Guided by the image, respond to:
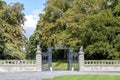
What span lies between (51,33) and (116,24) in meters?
17.4

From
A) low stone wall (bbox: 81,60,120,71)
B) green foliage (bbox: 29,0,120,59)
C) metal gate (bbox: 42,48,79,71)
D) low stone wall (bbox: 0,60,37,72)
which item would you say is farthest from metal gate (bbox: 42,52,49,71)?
green foliage (bbox: 29,0,120,59)

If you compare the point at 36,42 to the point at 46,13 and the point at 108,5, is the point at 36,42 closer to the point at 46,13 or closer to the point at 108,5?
the point at 46,13

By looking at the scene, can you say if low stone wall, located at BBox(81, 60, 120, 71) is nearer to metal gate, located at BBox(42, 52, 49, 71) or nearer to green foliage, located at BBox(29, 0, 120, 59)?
metal gate, located at BBox(42, 52, 49, 71)

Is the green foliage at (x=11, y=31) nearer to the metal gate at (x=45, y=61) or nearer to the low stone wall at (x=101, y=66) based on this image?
the metal gate at (x=45, y=61)

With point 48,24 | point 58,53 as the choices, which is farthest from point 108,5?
point 58,53

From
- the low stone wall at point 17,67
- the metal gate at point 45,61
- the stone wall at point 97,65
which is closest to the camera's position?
the low stone wall at point 17,67

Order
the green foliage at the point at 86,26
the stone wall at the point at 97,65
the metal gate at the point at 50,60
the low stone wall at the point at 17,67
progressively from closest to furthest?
the low stone wall at the point at 17,67, the stone wall at the point at 97,65, the metal gate at the point at 50,60, the green foliage at the point at 86,26

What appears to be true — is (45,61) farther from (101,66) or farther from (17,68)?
(101,66)

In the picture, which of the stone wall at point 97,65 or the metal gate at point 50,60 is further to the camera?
the metal gate at point 50,60

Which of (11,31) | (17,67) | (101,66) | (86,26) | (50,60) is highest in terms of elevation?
(11,31)

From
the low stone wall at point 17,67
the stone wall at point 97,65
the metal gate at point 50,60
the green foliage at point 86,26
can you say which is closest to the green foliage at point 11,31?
the green foliage at point 86,26

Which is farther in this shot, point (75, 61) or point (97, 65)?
point (75, 61)

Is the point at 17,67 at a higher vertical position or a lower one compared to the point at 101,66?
higher

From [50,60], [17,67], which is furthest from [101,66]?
[17,67]
